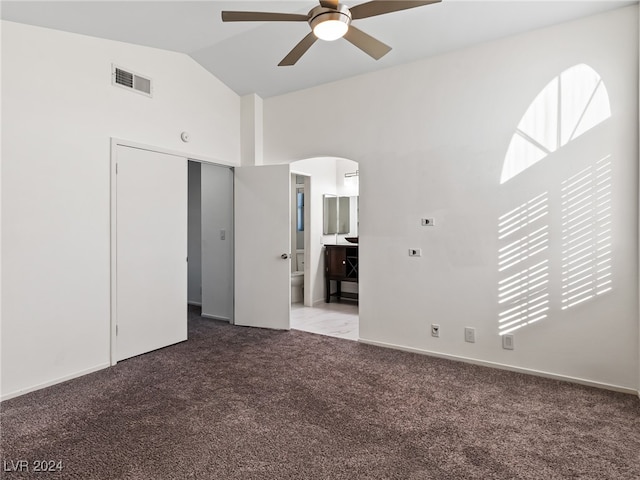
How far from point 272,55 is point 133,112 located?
1.53 meters

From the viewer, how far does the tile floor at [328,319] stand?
4586 mm

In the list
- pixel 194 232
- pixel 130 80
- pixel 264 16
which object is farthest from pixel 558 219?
pixel 194 232

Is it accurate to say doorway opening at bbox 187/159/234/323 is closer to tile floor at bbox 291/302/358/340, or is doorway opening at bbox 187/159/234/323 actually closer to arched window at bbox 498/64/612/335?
tile floor at bbox 291/302/358/340

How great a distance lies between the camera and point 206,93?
14.6 feet

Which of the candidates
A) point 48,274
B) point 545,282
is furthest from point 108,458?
Result: point 545,282

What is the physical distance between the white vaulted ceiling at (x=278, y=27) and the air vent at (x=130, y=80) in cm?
29

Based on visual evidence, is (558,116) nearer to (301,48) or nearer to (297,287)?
(301,48)

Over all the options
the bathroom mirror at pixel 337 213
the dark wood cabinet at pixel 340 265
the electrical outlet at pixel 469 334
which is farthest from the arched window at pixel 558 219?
the bathroom mirror at pixel 337 213

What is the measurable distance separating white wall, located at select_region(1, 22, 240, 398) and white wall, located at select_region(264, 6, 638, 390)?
6.91 ft

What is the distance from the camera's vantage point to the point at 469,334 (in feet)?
11.5

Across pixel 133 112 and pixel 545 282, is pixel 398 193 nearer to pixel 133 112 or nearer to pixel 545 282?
pixel 545 282

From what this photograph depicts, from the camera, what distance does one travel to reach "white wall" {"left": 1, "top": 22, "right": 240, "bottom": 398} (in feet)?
9.34

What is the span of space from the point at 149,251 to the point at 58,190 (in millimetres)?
999

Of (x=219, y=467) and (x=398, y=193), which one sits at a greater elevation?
(x=398, y=193)
